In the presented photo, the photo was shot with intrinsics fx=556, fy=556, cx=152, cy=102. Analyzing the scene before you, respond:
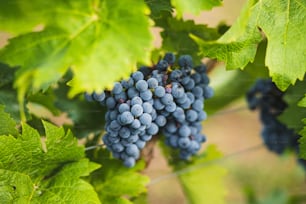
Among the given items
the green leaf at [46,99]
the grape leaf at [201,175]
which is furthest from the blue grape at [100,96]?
the grape leaf at [201,175]

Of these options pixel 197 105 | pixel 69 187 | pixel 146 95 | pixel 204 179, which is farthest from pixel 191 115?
pixel 204 179

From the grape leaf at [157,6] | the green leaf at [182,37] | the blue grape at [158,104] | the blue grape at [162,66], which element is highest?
the grape leaf at [157,6]

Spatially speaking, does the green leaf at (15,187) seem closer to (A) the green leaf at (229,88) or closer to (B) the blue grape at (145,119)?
(B) the blue grape at (145,119)

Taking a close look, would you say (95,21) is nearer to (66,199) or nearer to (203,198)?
(66,199)

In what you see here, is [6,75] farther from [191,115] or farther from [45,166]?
[191,115]

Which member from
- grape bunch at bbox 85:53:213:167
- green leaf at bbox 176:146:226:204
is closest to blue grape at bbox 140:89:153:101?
grape bunch at bbox 85:53:213:167

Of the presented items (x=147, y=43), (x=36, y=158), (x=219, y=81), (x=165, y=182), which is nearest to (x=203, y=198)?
(x=219, y=81)
